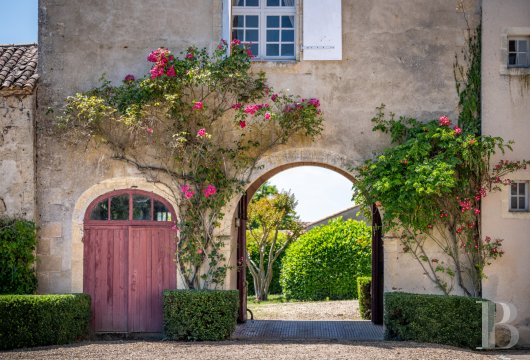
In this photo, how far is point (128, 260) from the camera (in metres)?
13.2

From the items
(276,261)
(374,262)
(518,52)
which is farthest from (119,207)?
(276,261)

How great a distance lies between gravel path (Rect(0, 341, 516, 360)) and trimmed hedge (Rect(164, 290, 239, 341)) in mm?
393

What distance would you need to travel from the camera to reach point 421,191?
472 inches

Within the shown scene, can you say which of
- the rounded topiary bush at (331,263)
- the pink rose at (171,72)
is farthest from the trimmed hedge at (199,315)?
the rounded topiary bush at (331,263)

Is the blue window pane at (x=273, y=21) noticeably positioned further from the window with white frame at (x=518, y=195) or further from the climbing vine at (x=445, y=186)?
the window with white frame at (x=518, y=195)

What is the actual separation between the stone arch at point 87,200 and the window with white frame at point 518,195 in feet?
17.1

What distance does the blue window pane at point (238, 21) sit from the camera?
44.2 ft

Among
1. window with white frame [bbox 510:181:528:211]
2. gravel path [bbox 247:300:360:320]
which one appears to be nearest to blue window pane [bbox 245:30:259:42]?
window with white frame [bbox 510:181:528:211]

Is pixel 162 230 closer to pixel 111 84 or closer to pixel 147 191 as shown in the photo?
pixel 147 191

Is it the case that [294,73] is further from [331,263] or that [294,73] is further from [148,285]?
[331,263]

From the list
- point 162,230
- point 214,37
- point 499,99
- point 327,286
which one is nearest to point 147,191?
point 162,230

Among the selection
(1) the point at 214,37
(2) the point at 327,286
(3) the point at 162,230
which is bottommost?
(2) the point at 327,286

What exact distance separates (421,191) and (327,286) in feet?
34.4

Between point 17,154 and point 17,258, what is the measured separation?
5.35ft
